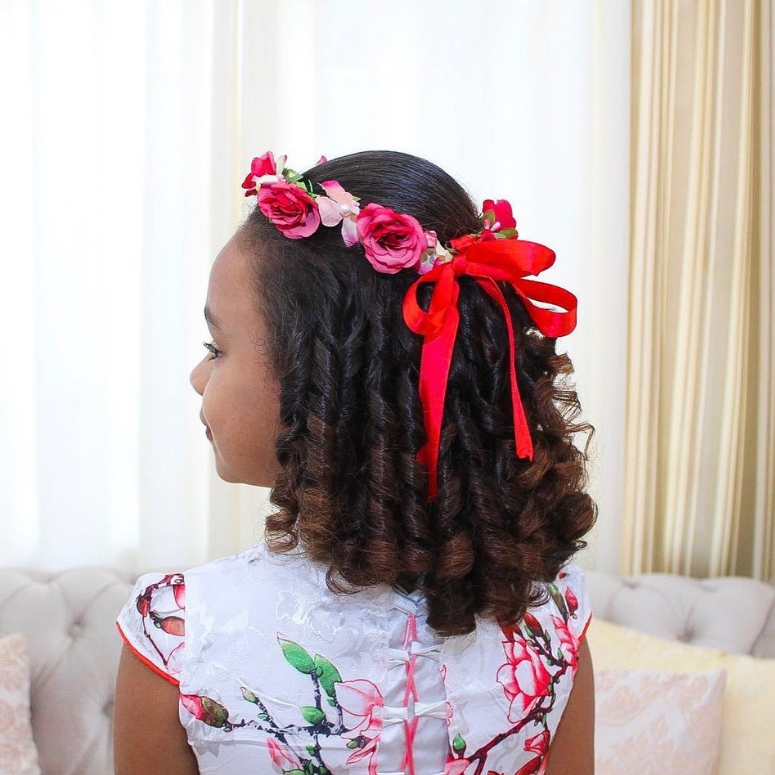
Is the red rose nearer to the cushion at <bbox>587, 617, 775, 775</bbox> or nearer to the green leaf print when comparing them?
the green leaf print

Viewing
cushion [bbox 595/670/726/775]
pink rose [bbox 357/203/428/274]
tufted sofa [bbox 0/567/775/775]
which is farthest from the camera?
tufted sofa [bbox 0/567/775/775]

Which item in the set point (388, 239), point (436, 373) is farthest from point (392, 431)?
point (388, 239)

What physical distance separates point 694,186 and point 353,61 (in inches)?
32.7

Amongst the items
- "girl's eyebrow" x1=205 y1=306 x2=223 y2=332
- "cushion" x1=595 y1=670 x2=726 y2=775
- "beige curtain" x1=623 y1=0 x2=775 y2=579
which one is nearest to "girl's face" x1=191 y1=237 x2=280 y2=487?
"girl's eyebrow" x1=205 y1=306 x2=223 y2=332

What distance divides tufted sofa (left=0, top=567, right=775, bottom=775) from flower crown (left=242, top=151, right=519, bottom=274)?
1.10 m

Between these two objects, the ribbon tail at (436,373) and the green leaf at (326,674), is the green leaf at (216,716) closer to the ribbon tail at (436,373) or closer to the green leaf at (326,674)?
the green leaf at (326,674)

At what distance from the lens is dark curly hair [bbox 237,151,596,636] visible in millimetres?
726

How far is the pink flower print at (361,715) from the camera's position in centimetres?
75

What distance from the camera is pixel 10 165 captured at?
175 centimetres

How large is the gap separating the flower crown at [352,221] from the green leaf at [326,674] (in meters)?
0.35

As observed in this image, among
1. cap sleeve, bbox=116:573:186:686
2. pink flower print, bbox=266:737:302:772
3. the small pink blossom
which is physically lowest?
the small pink blossom

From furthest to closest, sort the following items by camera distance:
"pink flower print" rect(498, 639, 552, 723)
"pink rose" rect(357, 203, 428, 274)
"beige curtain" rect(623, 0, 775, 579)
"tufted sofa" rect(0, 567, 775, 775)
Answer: "beige curtain" rect(623, 0, 775, 579), "tufted sofa" rect(0, 567, 775, 775), "pink flower print" rect(498, 639, 552, 723), "pink rose" rect(357, 203, 428, 274)

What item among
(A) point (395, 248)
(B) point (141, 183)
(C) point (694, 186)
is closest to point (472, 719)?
(A) point (395, 248)

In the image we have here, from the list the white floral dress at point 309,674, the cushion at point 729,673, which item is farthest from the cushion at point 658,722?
the white floral dress at point 309,674
